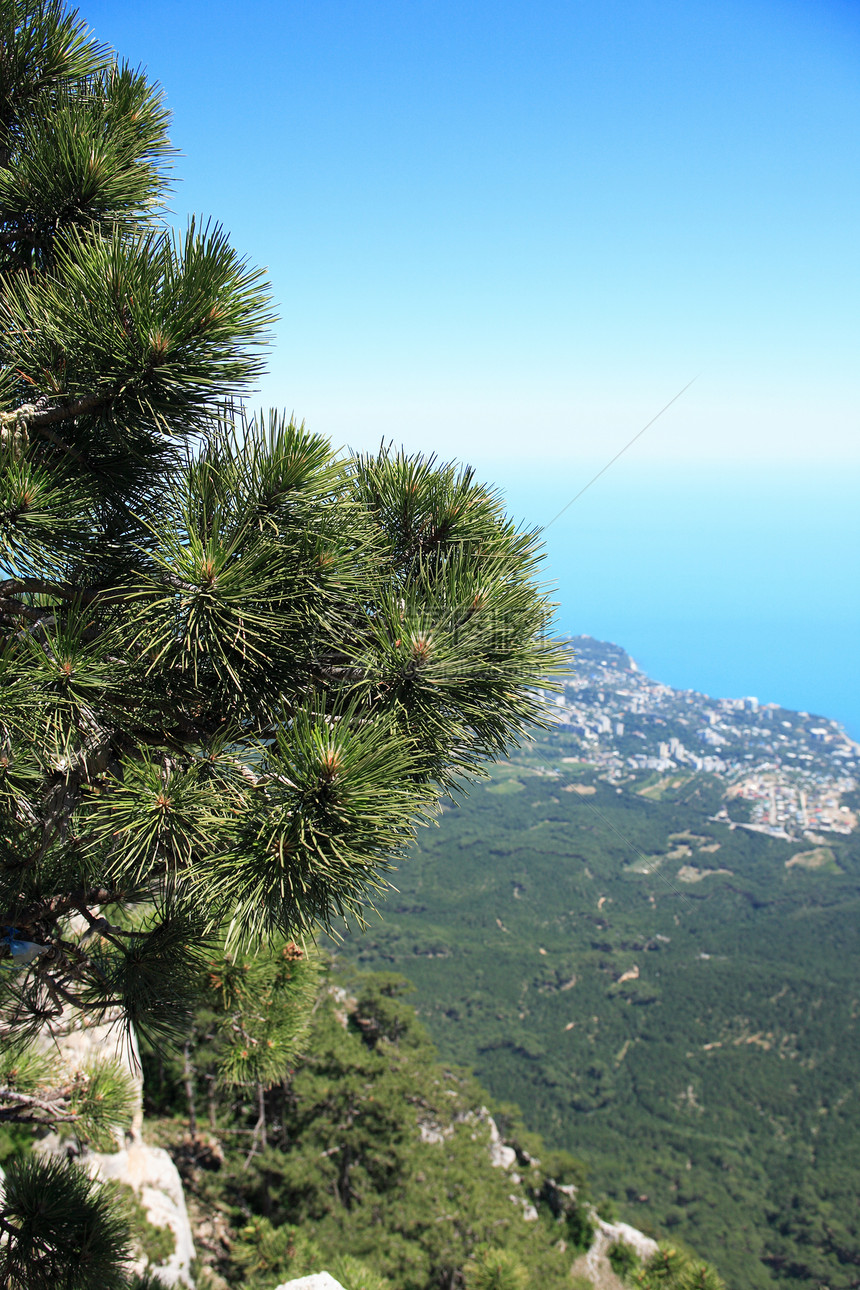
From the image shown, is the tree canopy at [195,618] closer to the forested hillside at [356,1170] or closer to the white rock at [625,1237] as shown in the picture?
the forested hillside at [356,1170]

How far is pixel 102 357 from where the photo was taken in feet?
5.97

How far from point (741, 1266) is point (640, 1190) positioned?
918 cm

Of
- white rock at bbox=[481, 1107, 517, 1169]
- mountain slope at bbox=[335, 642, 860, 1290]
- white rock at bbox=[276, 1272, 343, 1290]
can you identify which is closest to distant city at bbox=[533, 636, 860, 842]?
mountain slope at bbox=[335, 642, 860, 1290]

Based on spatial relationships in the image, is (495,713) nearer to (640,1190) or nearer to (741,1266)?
(741,1266)

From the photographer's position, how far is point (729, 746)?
145750mm

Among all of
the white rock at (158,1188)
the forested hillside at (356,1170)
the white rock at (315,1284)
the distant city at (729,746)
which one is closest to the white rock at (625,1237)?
the forested hillside at (356,1170)

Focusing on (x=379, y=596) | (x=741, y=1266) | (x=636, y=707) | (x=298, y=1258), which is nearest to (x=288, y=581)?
(x=379, y=596)

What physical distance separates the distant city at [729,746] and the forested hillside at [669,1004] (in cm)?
1225

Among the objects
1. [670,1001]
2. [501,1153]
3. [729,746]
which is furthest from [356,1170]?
[729,746]

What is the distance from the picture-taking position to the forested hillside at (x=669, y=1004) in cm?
4709

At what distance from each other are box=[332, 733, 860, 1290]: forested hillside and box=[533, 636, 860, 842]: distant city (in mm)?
12255

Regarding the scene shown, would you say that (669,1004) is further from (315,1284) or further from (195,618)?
(195,618)

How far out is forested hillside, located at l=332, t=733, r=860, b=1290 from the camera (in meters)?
47.1

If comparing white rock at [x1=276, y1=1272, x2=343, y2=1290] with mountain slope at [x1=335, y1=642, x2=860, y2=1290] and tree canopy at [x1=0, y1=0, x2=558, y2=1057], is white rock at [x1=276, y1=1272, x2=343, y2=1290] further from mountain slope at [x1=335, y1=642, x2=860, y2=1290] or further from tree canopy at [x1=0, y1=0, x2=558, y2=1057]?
mountain slope at [x1=335, y1=642, x2=860, y2=1290]
